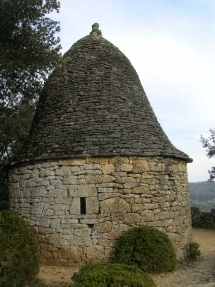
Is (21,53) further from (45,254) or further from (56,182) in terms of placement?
(45,254)

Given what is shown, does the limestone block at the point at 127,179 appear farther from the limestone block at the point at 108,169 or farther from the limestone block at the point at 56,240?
→ the limestone block at the point at 56,240

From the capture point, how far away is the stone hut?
27.7 feet

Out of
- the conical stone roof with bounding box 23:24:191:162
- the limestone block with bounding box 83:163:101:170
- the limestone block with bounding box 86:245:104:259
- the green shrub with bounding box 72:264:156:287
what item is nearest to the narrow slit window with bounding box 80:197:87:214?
the limestone block with bounding box 83:163:101:170

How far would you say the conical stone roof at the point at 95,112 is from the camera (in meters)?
8.94

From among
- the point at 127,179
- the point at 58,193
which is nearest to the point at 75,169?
the point at 58,193

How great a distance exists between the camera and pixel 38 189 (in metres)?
8.97

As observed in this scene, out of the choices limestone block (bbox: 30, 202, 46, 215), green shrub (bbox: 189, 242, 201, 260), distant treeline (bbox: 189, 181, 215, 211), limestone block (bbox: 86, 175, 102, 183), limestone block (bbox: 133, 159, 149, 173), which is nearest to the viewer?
limestone block (bbox: 86, 175, 102, 183)

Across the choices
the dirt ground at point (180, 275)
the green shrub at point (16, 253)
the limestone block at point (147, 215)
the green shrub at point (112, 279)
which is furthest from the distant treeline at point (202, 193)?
the green shrub at point (112, 279)

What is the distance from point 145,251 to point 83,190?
2.18 meters

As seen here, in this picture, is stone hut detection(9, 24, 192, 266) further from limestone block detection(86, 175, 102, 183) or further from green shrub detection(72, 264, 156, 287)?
green shrub detection(72, 264, 156, 287)

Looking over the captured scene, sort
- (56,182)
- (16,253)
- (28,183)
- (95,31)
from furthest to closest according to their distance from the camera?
(95,31) < (28,183) < (56,182) < (16,253)

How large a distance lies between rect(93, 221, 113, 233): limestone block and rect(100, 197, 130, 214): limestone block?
0.92ft

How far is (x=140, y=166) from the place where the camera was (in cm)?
879

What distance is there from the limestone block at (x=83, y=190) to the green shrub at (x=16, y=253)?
157 centimetres
